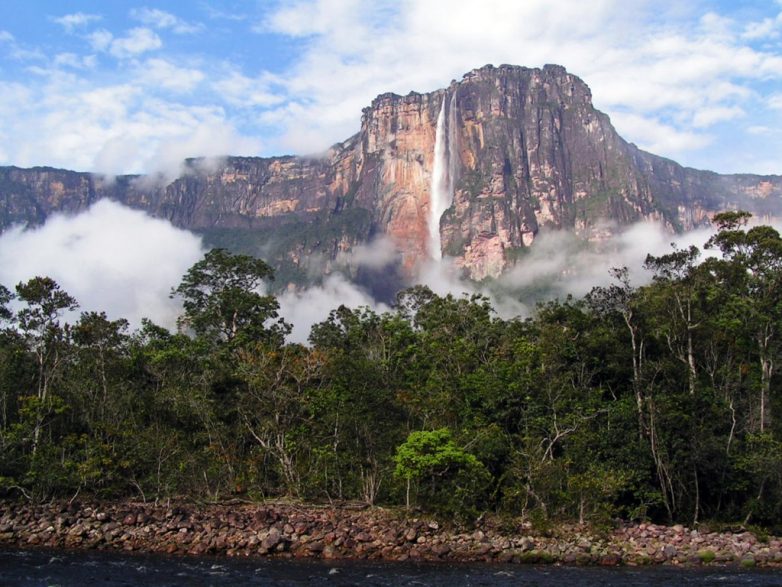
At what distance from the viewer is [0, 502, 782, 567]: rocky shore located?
93.3 feet

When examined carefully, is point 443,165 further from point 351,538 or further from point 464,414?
point 351,538

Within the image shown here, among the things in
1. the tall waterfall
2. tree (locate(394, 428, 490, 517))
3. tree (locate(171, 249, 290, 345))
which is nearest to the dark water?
tree (locate(394, 428, 490, 517))

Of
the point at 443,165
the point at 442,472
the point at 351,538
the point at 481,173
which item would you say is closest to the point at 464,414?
the point at 442,472

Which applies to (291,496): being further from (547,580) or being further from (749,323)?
(749,323)

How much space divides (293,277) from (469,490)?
14967 cm

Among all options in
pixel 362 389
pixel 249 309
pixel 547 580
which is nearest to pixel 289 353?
pixel 362 389

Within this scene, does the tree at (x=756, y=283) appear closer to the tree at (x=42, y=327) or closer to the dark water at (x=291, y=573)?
the dark water at (x=291, y=573)

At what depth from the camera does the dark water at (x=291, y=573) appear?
2362 centimetres

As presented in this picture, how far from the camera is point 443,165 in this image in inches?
7210

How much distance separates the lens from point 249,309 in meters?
53.6

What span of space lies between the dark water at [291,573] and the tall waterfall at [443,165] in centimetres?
15436

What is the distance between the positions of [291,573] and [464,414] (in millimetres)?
16369

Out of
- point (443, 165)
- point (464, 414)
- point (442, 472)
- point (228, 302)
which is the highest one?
point (443, 165)

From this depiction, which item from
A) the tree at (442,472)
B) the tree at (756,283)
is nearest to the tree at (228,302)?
the tree at (442,472)
